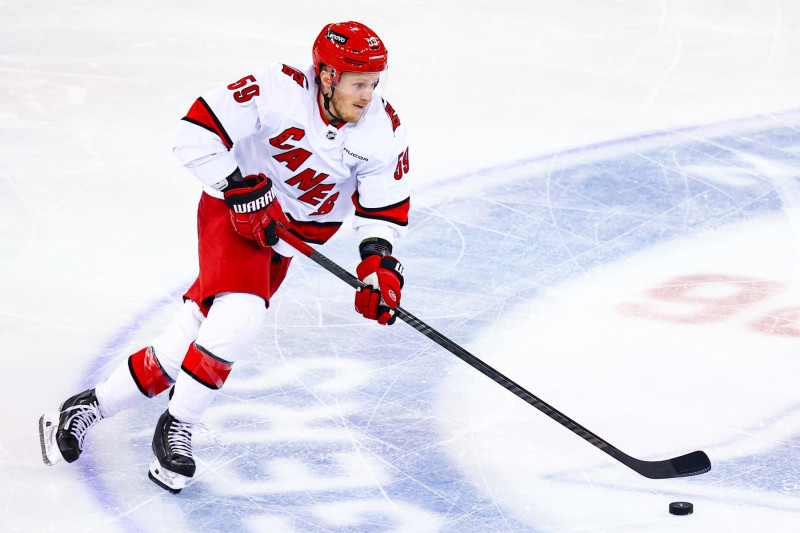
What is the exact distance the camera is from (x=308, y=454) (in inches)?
127

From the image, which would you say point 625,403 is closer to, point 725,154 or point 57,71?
point 725,154

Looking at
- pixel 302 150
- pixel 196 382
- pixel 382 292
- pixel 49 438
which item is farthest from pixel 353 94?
pixel 49 438

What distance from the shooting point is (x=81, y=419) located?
317 cm

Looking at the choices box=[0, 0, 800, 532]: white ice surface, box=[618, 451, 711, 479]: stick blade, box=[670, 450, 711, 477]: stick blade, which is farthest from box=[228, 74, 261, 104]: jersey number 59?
box=[670, 450, 711, 477]: stick blade

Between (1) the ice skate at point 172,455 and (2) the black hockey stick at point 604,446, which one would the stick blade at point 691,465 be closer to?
(2) the black hockey stick at point 604,446

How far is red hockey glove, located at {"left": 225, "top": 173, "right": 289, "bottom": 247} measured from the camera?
117 inches

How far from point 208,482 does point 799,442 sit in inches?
65.0

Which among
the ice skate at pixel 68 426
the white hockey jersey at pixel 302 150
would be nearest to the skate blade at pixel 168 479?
the ice skate at pixel 68 426

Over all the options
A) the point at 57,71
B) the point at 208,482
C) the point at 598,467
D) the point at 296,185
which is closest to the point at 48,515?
the point at 208,482

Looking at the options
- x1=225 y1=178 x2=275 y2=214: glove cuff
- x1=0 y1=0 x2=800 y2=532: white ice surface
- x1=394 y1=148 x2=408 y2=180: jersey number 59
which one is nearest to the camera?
x1=225 y1=178 x2=275 y2=214: glove cuff

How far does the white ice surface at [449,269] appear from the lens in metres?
3.08

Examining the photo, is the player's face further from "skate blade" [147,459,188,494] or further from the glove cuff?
"skate blade" [147,459,188,494]

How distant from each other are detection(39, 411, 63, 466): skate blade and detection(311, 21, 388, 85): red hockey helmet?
Result: 1.19m

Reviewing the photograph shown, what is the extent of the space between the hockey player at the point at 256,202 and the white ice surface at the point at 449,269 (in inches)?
7.7
